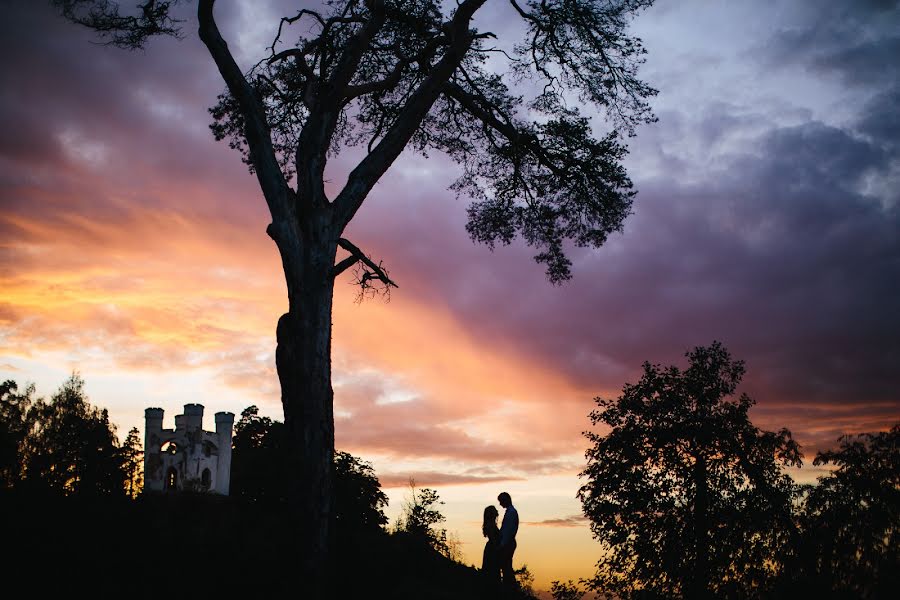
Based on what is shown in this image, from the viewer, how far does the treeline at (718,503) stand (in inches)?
859

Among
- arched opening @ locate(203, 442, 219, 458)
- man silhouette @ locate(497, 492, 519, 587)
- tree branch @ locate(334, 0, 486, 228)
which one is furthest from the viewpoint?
arched opening @ locate(203, 442, 219, 458)

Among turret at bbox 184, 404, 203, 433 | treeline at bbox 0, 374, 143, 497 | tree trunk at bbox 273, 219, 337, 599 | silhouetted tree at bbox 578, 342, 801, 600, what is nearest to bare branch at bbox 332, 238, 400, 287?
tree trunk at bbox 273, 219, 337, 599

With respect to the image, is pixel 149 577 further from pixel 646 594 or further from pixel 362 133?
pixel 646 594

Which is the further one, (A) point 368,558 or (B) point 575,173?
(B) point 575,173

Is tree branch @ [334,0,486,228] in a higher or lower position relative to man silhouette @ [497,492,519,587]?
higher

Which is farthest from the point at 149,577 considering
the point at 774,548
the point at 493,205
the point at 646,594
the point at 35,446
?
the point at 35,446

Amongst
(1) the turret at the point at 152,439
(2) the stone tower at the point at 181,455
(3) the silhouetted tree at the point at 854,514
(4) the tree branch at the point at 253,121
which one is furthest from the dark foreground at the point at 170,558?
(1) the turret at the point at 152,439

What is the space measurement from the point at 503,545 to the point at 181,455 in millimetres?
26167

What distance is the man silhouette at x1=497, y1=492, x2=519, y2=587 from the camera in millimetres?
12195

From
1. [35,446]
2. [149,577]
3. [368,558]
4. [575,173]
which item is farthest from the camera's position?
[35,446]

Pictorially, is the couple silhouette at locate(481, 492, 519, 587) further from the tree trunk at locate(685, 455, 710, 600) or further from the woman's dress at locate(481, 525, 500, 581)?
the tree trunk at locate(685, 455, 710, 600)

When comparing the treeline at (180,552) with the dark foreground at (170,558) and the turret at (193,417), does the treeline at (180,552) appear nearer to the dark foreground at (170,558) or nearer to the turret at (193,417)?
the dark foreground at (170,558)

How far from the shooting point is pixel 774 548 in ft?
73.7

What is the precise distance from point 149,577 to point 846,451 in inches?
883
